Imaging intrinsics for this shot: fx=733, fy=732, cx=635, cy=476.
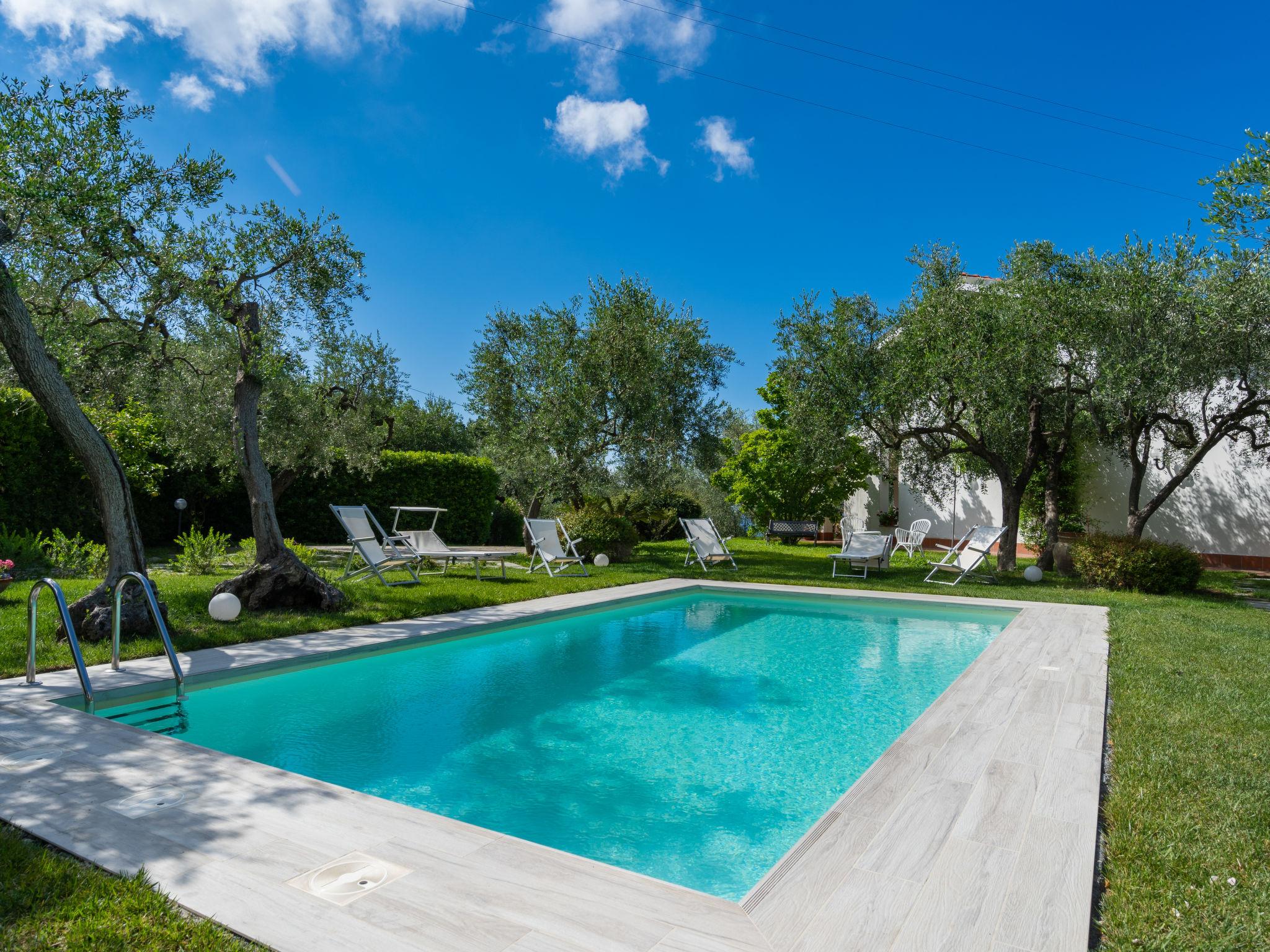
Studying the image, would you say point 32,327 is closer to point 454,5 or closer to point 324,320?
point 324,320

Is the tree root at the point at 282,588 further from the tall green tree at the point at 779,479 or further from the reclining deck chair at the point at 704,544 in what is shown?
the tall green tree at the point at 779,479

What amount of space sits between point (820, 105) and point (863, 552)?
302 inches

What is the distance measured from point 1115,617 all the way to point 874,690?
176 inches

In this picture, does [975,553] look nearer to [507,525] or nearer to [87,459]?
[87,459]

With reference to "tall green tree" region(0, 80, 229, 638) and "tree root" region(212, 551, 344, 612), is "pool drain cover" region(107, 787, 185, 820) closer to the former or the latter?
"tall green tree" region(0, 80, 229, 638)

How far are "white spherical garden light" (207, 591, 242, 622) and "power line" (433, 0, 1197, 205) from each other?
792 centimetres

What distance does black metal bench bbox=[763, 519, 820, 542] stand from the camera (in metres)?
22.6

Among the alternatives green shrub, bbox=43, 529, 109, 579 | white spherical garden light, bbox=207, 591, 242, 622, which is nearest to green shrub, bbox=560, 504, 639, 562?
green shrub, bbox=43, 529, 109, 579

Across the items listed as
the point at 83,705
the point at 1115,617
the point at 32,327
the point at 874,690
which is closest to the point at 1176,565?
the point at 1115,617

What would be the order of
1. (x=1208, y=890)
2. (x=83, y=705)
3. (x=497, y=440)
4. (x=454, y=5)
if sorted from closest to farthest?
(x=1208, y=890) → (x=83, y=705) → (x=454, y=5) → (x=497, y=440)

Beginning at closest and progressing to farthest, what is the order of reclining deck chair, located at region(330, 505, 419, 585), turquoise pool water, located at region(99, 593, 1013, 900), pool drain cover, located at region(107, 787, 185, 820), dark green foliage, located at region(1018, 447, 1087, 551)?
pool drain cover, located at region(107, 787, 185, 820), turquoise pool water, located at region(99, 593, 1013, 900), reclining deck chair, located at region(330, 505, 419, 585), dark green foliage, located at region(1018, 447, 1087, 551)

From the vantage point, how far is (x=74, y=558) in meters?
10.1

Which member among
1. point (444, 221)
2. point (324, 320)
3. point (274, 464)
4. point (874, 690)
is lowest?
point (874, 690)

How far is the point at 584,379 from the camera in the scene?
13.6m
